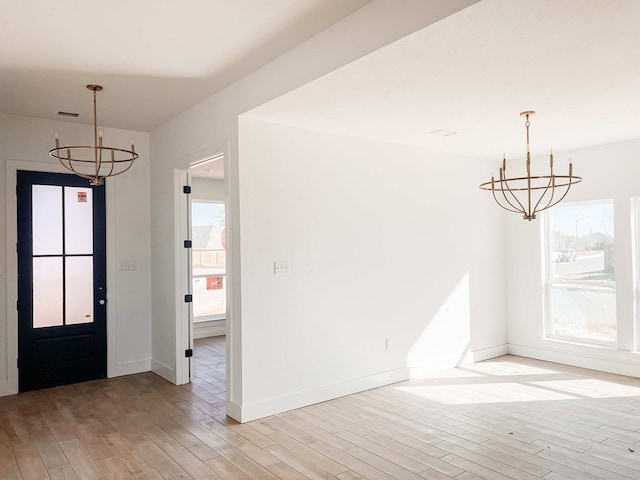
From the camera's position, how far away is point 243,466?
3.13 m

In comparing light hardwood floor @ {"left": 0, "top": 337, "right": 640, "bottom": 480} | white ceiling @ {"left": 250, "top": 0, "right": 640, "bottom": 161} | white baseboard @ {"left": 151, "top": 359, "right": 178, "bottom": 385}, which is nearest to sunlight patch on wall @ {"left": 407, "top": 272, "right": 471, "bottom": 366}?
light hardwood floor @ {"left": 0, "top": 337, "right": 640, "bottom": 480}

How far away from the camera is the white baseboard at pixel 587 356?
17.0ft

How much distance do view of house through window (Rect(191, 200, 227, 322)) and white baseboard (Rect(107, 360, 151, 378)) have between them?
2236mm

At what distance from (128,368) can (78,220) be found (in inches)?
68.3

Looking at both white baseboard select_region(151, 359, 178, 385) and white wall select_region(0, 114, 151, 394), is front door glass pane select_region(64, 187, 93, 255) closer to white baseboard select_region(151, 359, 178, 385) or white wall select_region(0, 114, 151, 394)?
white wall select_region(0, 114, 151, 394)

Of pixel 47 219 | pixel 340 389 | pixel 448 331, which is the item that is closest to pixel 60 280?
pixel 47 219

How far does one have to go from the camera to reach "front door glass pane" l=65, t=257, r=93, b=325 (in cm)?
511

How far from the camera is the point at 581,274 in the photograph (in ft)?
18.8

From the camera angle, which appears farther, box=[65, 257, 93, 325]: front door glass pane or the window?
the window

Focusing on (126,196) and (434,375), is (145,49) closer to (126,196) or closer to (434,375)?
(126,196)

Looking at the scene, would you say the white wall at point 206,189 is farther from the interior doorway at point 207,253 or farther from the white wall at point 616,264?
the white wall at point 616,264

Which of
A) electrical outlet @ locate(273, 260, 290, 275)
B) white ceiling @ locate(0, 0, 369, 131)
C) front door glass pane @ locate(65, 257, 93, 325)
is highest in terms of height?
white ceiling @ locate(0, 0, 369, 131)

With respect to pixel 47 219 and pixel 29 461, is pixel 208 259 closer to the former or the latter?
pixel 47 219

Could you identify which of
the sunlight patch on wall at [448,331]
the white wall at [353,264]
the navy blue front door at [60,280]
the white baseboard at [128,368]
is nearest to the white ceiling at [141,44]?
the white wall at [353,264]
